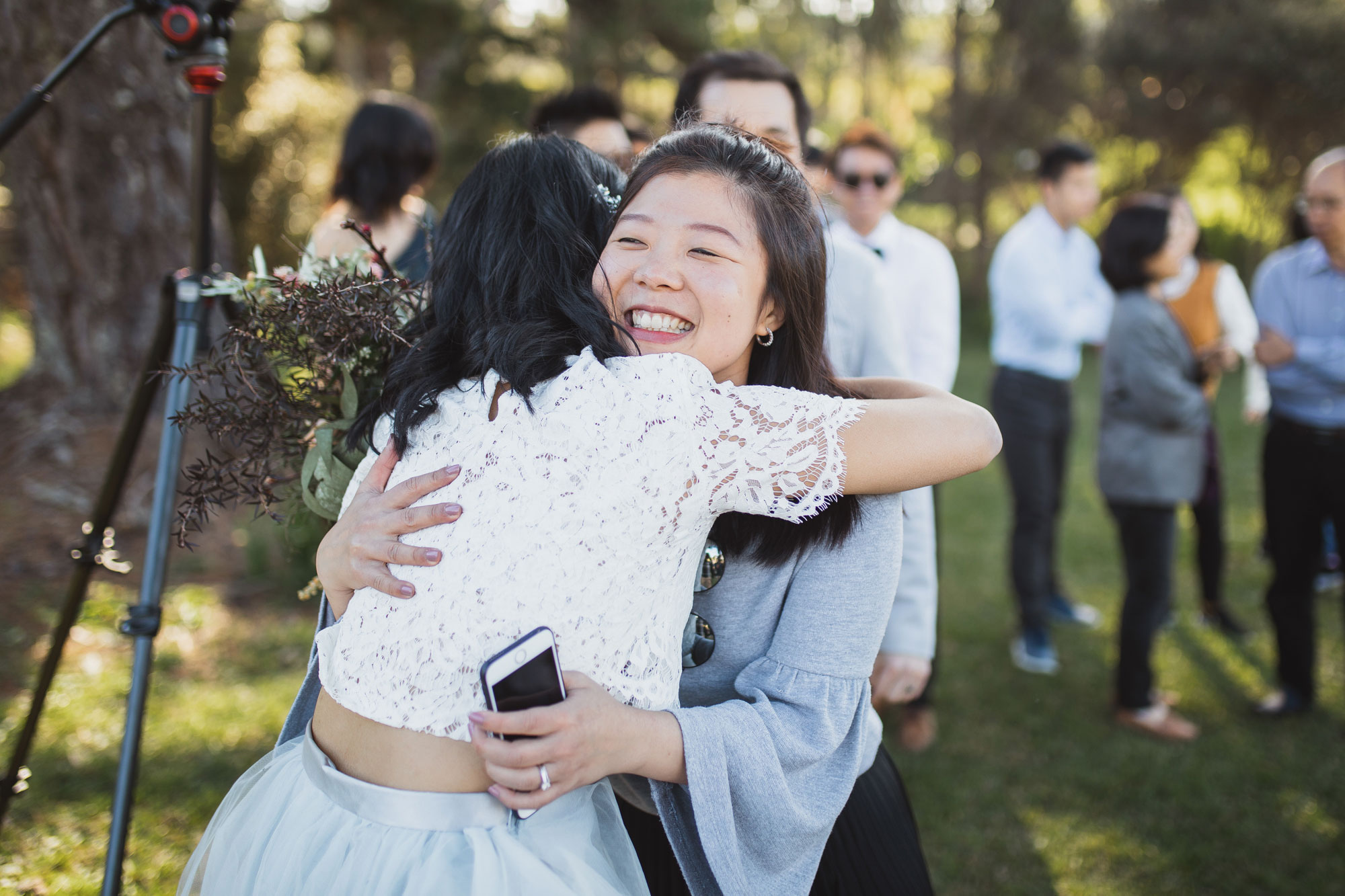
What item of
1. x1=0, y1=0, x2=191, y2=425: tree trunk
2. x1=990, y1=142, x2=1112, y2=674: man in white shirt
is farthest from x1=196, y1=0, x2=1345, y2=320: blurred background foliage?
x1=0, y1=0, x2=191, y2=425: tree trunk

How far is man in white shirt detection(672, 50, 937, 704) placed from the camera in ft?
7.11

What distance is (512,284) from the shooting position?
151 centimetres

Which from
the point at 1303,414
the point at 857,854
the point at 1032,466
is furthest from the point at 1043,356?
the point at 857,854

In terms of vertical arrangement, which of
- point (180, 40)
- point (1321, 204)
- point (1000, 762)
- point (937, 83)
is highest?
point (937, 83)

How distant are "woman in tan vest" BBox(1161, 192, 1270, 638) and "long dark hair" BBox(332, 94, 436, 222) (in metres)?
3.60

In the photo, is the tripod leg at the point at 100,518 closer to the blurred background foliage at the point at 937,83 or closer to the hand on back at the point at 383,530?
the hand on back at the point at 383,530

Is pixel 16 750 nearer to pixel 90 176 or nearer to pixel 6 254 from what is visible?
pixel 90 176

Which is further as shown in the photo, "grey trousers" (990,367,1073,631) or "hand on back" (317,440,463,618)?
"grey trousers" (990,367,1073,631)

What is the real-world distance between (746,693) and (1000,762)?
266 cm

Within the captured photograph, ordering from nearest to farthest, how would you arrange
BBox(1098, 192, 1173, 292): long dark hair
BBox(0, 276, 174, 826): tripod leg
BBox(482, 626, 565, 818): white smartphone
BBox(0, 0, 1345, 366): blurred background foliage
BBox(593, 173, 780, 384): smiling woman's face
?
BBox(482, 626, 565, 818): white smartphone
BBox(593, 173, 780, 384): smiling woman's face
BBox(0, 276, 174, 826): tripod leg
BBox(1098, 192, 1173, 292): long dark hair
BBox(0, 0, 1345, 366): blurred background foliage

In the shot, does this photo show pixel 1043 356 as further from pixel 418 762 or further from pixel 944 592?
pixel 418 762

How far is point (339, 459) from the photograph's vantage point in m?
1.65

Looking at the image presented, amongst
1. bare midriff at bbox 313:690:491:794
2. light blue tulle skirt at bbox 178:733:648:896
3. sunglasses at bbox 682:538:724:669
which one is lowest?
light blue tulle skirt at bbox 178:733:648:896

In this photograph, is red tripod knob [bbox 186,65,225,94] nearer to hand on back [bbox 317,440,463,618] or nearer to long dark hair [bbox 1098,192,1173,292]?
hand on back [bbox 317,440,463,618]
